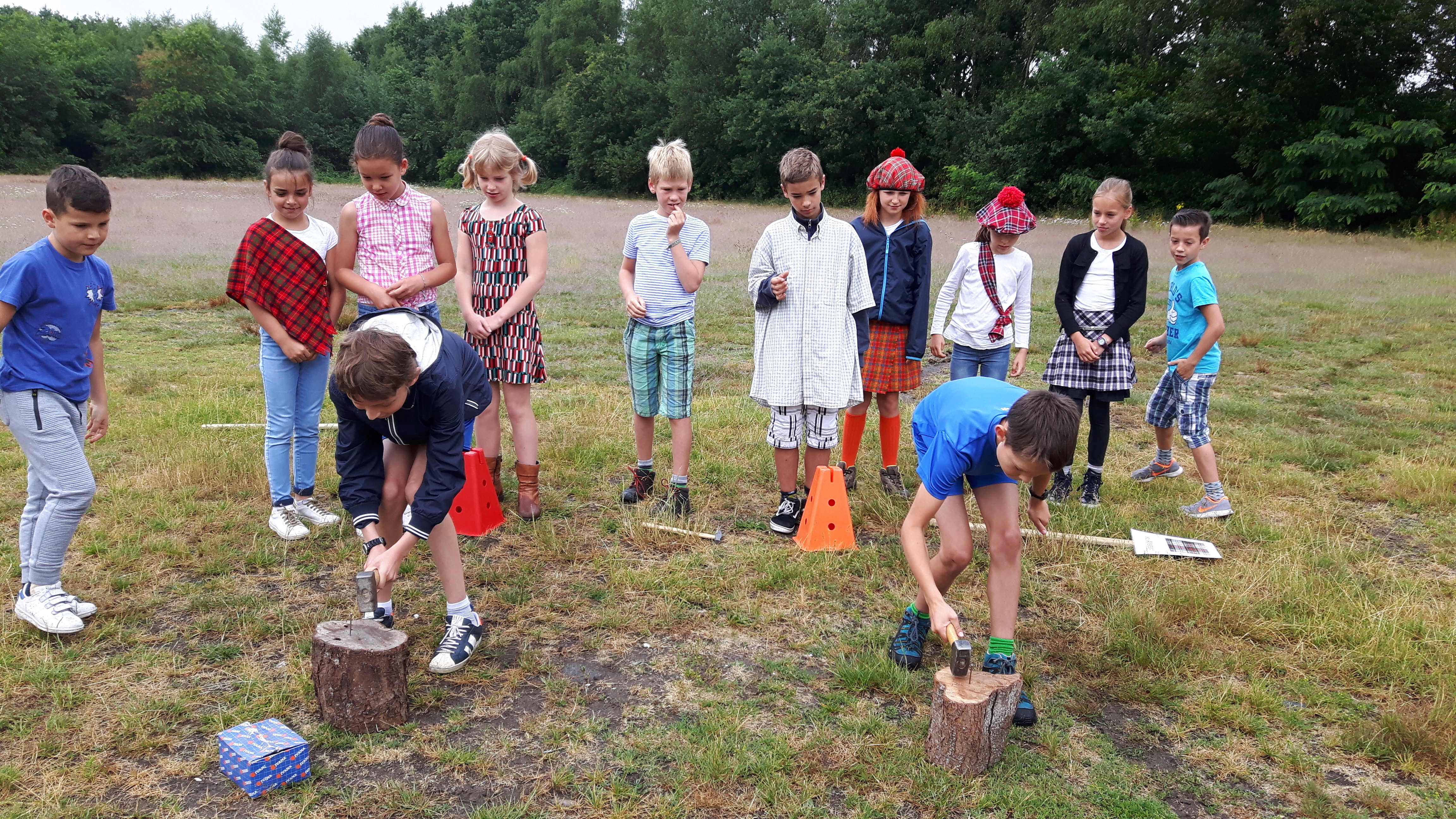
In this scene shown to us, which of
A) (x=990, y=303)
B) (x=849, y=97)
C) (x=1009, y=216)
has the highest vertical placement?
(x=849, y=97)

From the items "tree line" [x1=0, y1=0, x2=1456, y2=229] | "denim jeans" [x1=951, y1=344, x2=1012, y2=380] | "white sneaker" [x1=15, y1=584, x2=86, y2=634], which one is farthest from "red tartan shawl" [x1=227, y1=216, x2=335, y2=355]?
"tree line" [x1=0, y1=0, x2=1456, y2=229]

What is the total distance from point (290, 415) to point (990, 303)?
12.9ft

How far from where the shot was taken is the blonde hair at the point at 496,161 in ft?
14.4

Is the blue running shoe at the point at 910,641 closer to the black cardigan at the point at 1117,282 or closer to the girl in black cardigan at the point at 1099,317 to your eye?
the girl in black cardigan at the point at 1099,317

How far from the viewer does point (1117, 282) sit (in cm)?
506

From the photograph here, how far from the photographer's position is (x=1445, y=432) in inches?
273

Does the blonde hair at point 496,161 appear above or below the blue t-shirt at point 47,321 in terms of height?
above

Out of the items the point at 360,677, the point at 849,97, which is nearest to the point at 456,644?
the point at 360,677

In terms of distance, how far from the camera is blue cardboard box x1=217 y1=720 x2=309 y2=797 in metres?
2.63

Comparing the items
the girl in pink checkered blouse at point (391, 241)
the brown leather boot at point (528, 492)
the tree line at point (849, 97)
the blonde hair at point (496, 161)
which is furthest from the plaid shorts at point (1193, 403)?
the tree line at point (849, 97)

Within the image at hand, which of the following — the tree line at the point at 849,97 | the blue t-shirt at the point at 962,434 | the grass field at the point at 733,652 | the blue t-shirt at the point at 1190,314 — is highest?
the tree line at the point at 849,97

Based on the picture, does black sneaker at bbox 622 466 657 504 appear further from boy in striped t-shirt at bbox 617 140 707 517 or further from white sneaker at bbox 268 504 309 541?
white sneaker at bbox 268 504 309 541

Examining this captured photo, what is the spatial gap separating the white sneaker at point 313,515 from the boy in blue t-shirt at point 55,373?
1.13 m

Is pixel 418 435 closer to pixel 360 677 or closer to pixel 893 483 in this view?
pixel 360 677
